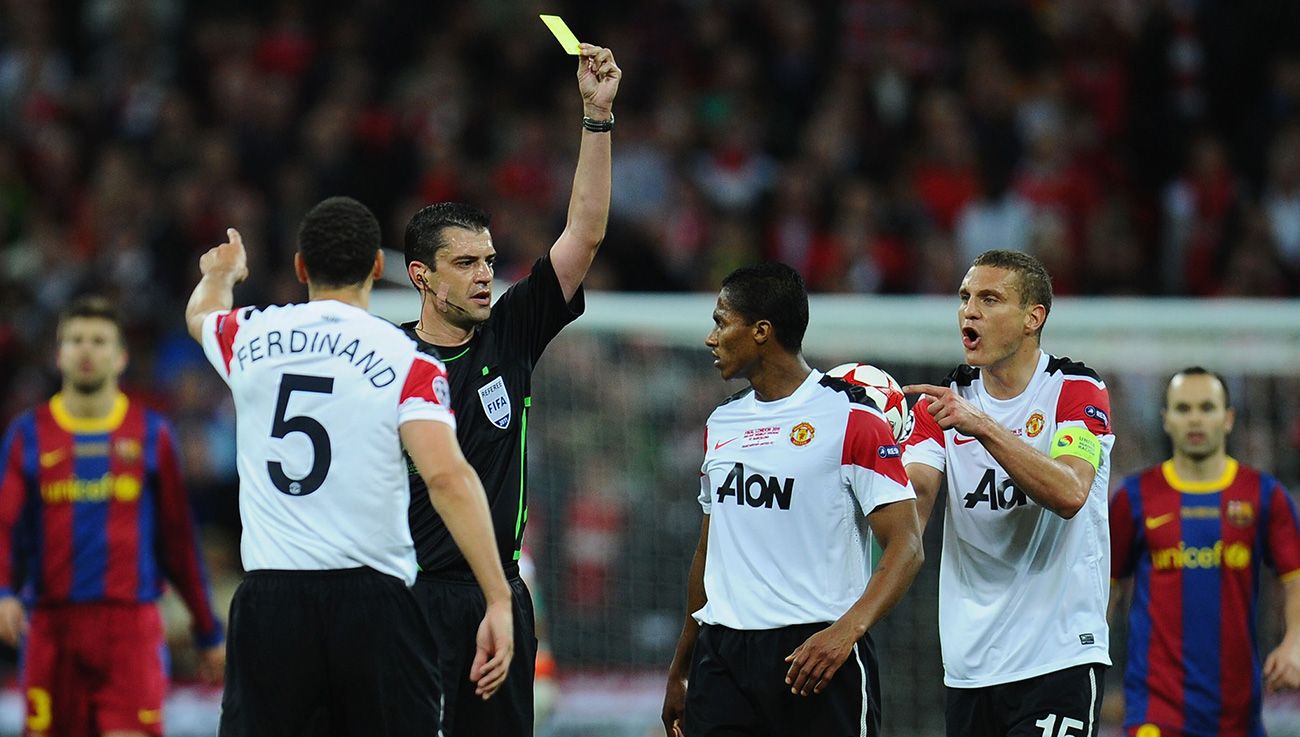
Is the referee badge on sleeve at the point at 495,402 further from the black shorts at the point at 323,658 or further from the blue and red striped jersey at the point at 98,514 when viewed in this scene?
the blue and red striped jersey at the point at 98,514

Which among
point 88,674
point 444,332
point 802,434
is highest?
point 444,332

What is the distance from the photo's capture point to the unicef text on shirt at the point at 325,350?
5.32 metres

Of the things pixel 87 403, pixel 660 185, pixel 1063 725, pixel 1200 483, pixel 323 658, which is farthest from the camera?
pixel 660 185

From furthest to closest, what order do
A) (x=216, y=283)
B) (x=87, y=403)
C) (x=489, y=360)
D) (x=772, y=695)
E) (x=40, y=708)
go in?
1. (x=87, y=403)
2. (x=40, y=708)
3. (x=489, y=360)
4. (x=216, y=283)
5. (x=772, y=695)

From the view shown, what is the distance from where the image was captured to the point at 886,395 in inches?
245

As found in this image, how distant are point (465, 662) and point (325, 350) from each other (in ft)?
4.22

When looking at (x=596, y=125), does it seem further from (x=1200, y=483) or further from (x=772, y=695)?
(x=1200, y=483)

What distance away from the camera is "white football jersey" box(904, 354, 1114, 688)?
6027 millimetres

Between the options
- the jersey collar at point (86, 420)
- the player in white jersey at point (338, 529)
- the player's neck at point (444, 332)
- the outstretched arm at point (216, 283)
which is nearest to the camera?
the player in white jersey at point (338, 529)

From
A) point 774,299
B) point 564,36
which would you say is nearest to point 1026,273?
point 774,299

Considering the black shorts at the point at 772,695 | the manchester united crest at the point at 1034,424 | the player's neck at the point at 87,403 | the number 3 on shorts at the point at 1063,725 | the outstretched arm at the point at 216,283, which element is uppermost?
the outstretched arm at the point at 216,283

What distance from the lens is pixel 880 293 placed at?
13.0m

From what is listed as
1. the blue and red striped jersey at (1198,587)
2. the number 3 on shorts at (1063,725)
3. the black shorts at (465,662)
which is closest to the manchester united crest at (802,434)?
the black shorts at (465,662)

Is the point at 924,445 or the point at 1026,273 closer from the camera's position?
the point at 1026,273
